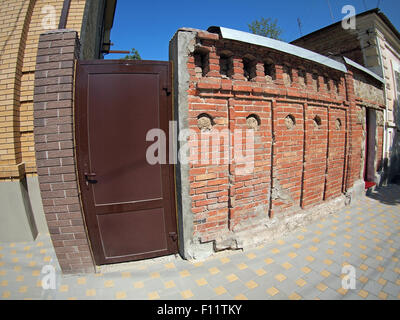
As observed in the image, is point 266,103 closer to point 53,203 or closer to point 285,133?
point 285,133

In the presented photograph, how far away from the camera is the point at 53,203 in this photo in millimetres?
2014

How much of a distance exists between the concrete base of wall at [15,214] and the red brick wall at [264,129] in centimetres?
302

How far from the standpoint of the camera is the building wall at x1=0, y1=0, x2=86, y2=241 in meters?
2.80

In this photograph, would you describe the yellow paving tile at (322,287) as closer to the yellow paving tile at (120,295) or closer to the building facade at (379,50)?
the yellow paving tile at (120,295)

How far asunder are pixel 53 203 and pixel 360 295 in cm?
371

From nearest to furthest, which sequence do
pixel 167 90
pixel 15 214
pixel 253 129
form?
1. pixel 167 90
2. pixel 253 129
3. pixel 15 214

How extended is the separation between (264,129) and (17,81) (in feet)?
14.1

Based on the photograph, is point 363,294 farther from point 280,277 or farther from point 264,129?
point 264,129

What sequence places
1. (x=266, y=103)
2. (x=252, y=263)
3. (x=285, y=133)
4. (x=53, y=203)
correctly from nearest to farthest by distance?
(x=53, y=203)
(x=252, y=263)
(x=266, y=103)
(x=285, y=133)

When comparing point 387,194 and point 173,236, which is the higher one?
point 173,236

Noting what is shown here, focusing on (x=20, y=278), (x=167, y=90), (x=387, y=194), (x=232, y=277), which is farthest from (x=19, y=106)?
(x=387, y=194)

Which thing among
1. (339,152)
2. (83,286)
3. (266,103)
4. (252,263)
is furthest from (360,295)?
(83,286)

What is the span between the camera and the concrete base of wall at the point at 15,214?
9.23 ft

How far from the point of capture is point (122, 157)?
2.12m
